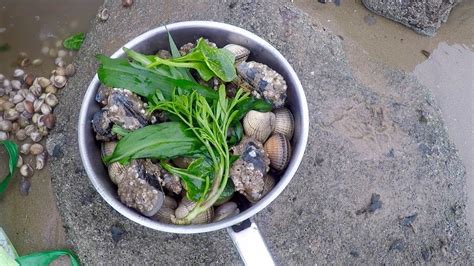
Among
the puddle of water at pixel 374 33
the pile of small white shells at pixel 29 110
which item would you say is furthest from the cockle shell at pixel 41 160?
the puddle of water at pixel 374 33

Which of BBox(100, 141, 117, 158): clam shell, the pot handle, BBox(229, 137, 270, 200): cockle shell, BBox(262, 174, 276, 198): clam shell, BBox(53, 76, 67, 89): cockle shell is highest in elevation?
BBox(229, 137, 270, 200): cockle shell

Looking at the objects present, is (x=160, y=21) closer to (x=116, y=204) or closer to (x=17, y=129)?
(x=17, y=129)

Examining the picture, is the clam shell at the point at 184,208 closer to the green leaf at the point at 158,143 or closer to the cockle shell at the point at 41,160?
the green leaf at the point at 158,143

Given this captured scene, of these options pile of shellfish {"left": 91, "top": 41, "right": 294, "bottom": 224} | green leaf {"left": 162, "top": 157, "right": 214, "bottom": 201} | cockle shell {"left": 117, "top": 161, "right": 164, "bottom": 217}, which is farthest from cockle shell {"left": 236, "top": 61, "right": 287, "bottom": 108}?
cockle shell {"left": 117, "top": 161, "right": 164, "bottom": 217}

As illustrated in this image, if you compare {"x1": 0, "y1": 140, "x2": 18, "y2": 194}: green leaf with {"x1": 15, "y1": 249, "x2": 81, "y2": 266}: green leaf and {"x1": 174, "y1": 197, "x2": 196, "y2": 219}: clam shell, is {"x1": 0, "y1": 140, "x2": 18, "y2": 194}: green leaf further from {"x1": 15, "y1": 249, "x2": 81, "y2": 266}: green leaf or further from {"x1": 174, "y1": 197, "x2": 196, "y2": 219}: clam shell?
{"x1": 174, "y1": 197, "x2": 196, "y2": 219}: clam shell

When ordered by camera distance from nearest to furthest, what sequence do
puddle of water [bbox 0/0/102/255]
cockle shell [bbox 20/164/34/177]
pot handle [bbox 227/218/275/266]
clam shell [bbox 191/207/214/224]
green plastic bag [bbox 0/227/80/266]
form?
pot handle [bbox 227/218/275/266] → clam shell [bbox 191/207/214/224] → green plastic bag [bbox 0/227/80/266] → cockle shell [bbox 20/164/34/177] → puddle of water [bbox 0/0/102/255]

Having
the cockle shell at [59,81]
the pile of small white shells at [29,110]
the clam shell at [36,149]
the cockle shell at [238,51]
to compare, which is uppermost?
the cockle shell at [238,51]

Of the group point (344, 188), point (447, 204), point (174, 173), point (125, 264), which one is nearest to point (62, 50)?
point (125, 264)

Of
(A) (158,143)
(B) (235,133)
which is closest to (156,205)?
(A) (158,143)
